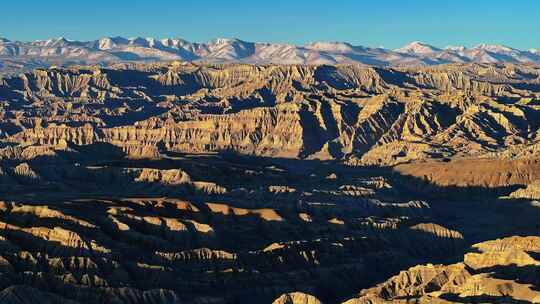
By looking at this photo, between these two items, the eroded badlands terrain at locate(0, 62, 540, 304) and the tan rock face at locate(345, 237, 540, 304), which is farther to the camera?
the eroded badlands terrain at locate(0, 62, 540, 304)

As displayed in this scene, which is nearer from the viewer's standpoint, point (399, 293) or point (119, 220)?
point (399, 293)

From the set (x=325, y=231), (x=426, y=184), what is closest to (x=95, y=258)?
(x=325, y=231)

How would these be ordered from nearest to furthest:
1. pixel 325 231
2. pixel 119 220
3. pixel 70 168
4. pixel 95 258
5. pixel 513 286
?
pixel 513 286 → pixel 95 258 → pixel 119 220 → pixel 325 231 → pixel 70 168

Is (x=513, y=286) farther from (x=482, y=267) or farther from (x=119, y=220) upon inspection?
(x=119, y=220)

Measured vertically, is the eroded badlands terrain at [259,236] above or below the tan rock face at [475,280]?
below

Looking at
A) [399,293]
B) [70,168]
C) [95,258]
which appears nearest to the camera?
[399,293]

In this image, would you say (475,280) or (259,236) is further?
(259,236)

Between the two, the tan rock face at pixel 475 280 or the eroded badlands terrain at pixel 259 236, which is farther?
the eroded badlands terrain at pixel 259 236

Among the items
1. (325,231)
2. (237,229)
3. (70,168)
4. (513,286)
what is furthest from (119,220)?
(70,168)

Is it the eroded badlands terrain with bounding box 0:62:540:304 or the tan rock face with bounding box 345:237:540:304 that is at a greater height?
the tan rock face with bounding box 345:237:540:304

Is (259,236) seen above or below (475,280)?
below
